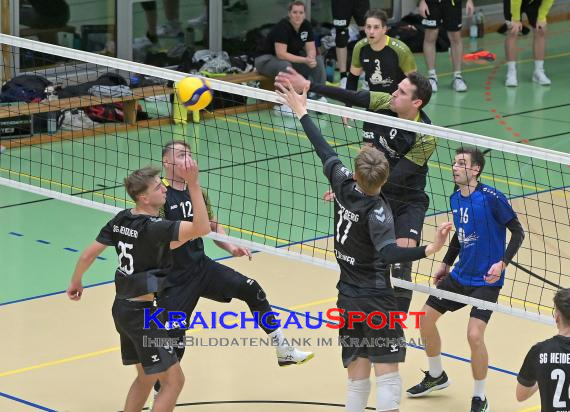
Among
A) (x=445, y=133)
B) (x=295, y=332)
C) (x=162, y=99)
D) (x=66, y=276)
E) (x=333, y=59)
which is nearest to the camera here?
(x=445, y=133)

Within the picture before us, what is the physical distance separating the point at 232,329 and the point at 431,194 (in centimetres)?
406

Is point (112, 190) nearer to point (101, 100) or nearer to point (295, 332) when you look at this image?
point (101, 100)

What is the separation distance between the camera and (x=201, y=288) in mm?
8695

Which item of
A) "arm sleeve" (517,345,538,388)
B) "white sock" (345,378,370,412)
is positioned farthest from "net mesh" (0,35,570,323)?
"arm sleeve" (517,345,538,388)

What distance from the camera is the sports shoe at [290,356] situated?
363 inches

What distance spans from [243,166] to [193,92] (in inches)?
266

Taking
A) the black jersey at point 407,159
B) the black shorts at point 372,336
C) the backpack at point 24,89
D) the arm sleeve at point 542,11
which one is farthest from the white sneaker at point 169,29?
the black shorts at point 372,336

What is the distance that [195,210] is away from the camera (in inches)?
301

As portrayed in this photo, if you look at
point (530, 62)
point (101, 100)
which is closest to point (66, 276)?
point (101, 100)

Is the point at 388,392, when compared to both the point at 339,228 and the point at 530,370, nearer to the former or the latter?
Result: the point at 339,228

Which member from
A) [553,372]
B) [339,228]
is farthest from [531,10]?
[553,372]

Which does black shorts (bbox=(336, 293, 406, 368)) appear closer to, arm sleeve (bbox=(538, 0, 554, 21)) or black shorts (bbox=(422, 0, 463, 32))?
black shorts (bbox=(422, 0, 463, 32))

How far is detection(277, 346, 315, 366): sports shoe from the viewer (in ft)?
30.2

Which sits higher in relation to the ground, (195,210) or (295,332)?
(195,210)
